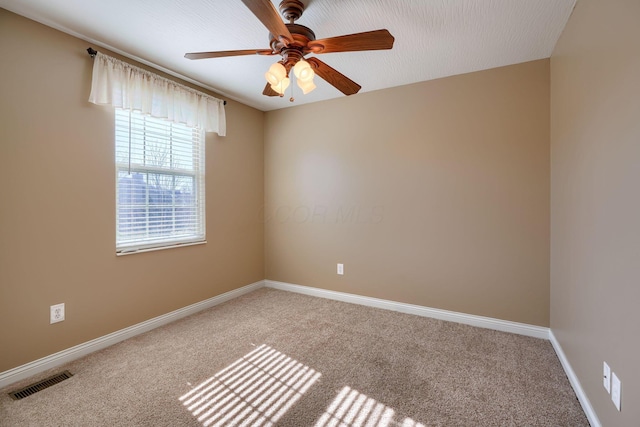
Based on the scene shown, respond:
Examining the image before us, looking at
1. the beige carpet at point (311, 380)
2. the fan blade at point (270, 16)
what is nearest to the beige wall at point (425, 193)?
the beige carpet at point (311, 380)

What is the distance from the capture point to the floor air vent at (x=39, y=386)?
176 centimetres

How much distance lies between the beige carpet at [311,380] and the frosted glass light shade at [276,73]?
1.87m

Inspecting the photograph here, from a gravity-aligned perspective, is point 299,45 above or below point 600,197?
above

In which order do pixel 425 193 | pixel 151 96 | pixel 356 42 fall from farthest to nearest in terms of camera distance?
pixel 425 193 < pixel 151 96 < pixel 356 42

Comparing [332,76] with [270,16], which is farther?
[332,76]

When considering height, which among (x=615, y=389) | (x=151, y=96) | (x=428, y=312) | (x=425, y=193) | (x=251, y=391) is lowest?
(x=251, y=391)

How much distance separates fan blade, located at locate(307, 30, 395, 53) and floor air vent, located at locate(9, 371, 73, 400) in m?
2.63

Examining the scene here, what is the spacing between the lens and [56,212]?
2080 mm

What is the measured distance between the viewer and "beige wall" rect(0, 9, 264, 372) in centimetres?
188

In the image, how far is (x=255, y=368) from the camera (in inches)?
81.6

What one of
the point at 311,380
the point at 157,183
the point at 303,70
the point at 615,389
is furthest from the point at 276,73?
the point at 615,389

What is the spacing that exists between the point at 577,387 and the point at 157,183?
11.4 feet

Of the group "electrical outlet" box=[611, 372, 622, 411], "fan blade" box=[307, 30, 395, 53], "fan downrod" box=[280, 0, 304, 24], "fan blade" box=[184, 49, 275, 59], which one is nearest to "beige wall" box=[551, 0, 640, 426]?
"electrical outlet" box=[611, 372, 622, 411]

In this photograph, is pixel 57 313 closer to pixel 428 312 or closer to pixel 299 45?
pixel 299 45
